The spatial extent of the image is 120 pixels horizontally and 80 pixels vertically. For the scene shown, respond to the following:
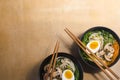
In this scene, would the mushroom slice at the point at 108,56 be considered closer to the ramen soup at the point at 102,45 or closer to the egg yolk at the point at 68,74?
the ramen soup at the point at 102,45

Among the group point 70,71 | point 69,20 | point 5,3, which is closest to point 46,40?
point 69,20

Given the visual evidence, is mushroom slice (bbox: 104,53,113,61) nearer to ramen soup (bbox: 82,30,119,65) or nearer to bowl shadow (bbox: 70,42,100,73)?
ramen soup (bbox: 82,30,119,65)

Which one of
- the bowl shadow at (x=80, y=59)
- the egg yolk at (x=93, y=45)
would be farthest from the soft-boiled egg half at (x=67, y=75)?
the egg yolk at (x=93, y=45)

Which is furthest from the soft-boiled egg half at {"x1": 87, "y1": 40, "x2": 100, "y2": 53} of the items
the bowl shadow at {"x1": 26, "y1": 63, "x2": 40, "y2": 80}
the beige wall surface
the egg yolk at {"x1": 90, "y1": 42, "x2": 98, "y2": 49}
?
the bowl shadow at {"x1": 26, "y1": 63, "x2": 40, "y2": 80}

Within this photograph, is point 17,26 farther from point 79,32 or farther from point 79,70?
point 79,70

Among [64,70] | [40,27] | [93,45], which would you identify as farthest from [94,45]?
[40,27]

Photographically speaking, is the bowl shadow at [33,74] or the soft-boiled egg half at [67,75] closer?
the soft-boiled egg half at [67,75]
